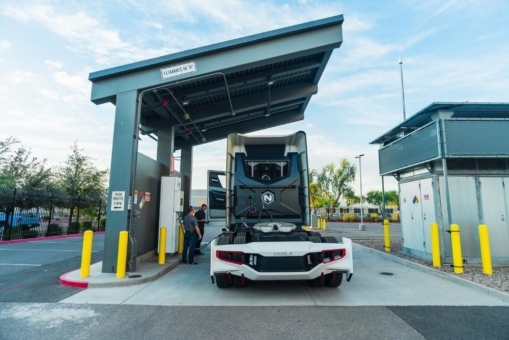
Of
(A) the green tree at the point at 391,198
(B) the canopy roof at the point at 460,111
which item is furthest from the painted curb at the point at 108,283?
(A) the green tree at the point at 391,198

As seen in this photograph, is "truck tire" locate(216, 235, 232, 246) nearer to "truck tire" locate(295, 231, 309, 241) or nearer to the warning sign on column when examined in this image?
"truck tire" locate(295, 231, 309, 241)

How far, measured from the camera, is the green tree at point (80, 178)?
21.3m

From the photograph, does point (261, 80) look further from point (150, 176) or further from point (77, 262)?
point (77, 262)

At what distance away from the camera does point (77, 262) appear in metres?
8.55

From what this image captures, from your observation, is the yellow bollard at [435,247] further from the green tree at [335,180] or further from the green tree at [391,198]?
the green tree at [391,198]

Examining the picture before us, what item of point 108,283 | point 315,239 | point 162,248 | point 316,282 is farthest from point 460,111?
point 108,283

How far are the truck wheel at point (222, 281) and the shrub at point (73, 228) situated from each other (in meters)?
16.4

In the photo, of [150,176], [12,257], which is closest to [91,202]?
[12,257]

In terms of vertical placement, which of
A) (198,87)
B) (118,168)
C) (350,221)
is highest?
(198,87)

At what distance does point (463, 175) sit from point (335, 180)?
41036 mm

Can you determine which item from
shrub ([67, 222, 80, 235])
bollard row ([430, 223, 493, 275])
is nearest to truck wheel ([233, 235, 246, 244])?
bollard row ([430, 223, 493, 275])

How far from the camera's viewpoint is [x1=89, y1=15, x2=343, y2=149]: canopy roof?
7074 mm

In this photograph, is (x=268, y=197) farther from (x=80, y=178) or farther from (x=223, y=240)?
(x=80, y=178)

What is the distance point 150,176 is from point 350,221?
38.0 metres
